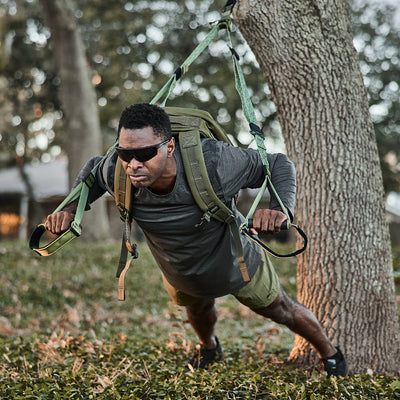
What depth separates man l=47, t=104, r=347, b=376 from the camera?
2771 millimetres

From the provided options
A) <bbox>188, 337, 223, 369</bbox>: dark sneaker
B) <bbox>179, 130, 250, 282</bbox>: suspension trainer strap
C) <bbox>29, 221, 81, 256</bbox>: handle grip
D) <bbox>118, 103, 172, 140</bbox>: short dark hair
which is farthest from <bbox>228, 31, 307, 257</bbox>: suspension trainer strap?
<bbox>188, 337, 223, 369</bbox>: dark sneaker

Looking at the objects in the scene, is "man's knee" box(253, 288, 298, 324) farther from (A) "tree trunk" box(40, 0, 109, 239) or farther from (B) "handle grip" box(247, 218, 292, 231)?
(A) "tree trunk" box(40, 0, 109, 239)

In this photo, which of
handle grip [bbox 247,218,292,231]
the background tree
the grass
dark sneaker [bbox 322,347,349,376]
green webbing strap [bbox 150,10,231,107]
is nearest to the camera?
handle grip [bbox 247,218,292,231]

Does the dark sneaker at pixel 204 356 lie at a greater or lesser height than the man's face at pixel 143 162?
lesser

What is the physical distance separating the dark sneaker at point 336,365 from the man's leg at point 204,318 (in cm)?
93

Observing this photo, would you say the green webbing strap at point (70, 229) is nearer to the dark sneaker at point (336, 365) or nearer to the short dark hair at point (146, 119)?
the short dark hair at point (146, 119)

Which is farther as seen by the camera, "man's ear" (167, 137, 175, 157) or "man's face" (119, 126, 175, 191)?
"man's ear" (167, 137, 175, 157)

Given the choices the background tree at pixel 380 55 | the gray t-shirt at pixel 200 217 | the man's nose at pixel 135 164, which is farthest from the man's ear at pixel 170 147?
the background tree at pixel 380 55

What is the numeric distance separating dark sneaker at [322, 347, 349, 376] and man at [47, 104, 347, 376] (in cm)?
28

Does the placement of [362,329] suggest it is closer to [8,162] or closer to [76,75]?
[76,75]

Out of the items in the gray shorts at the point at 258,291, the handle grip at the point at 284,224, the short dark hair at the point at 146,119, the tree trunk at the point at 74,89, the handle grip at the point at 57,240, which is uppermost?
the tree trunk at the point at 74,89

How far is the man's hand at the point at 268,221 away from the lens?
266cm

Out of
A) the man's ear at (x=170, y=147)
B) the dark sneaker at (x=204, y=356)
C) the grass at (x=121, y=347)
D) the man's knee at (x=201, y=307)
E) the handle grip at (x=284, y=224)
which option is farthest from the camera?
the dark sneaker at (x=204, y=356)

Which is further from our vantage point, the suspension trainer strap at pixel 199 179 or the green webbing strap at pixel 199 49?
the green webbing strap at pixel 199 49
